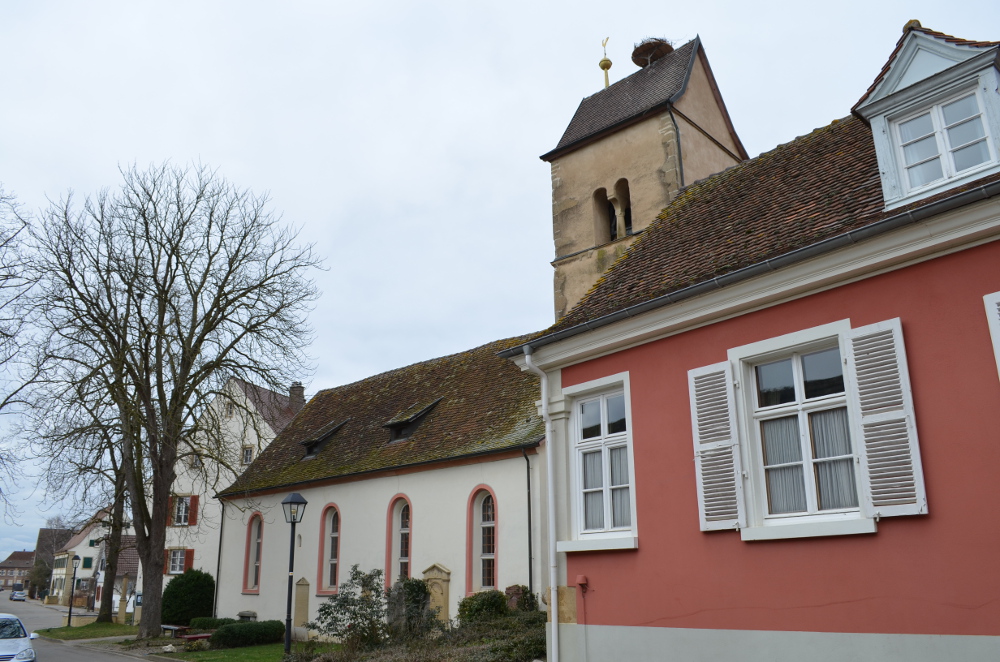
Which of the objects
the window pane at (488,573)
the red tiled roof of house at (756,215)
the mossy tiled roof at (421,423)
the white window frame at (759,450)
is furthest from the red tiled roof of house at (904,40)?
the window pane at (488,573)

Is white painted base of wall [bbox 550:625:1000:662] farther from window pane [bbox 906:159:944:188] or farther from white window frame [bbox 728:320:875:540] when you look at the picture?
window pane [bbox 906:159:944:188]

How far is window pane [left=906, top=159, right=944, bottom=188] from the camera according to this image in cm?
825

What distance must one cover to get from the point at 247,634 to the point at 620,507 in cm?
1677

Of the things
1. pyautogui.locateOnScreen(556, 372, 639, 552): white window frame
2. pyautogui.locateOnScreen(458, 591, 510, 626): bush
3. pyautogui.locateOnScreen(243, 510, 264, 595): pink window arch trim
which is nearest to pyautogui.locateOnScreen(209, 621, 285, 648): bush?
pyautogui.locateOnScreen(243, 510, 264, 595): pink window arch trim

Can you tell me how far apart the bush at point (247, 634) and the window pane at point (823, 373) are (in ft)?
63.2

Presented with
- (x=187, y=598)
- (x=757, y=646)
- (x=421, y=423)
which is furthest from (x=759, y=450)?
(x=187, y=598)

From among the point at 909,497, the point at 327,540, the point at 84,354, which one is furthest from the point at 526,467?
the point at 84,354

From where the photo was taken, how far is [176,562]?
4256 centimetres

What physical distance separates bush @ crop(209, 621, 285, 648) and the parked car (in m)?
6.14

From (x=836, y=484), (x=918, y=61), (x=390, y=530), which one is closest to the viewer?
(x=836, y=484)

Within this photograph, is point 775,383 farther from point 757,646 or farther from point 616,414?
point 757,646

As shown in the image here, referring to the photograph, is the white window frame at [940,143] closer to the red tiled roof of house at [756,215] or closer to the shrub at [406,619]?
the red tiled roof of house at [756,215]

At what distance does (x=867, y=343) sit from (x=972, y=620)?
8.57ft

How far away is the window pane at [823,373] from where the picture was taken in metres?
8.21
